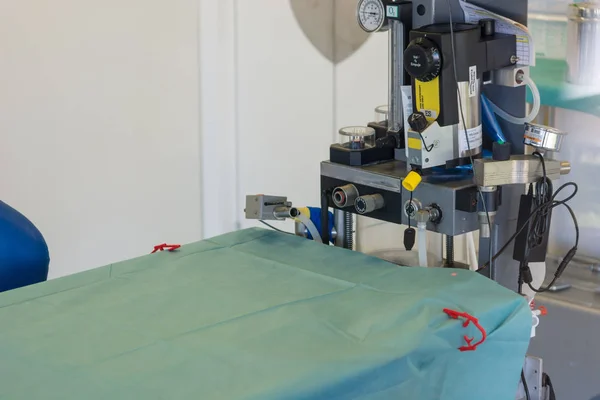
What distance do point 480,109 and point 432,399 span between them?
544 millimetres

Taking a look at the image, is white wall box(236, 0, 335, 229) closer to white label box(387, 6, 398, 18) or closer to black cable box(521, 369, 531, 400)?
white label box(387, 6, 398, 18)

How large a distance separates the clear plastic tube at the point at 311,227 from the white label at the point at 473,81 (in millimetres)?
382

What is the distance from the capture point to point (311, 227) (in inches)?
62.5

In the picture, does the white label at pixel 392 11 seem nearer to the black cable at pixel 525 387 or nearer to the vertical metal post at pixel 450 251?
the vertical metal post at pixel 450 251

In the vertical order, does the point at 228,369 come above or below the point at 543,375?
above

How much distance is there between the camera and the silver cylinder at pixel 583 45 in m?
2.14

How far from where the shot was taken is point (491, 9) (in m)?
1.48

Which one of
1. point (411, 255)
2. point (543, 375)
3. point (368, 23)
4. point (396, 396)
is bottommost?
point (543, 375)

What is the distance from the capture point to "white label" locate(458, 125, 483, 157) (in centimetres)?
145

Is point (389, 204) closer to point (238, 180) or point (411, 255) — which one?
point (411, 255)

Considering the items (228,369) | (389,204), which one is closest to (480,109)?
(389,204)

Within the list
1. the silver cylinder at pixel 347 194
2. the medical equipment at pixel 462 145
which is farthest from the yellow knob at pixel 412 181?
the silver cylinder at pixel 347 194

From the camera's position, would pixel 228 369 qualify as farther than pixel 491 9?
No

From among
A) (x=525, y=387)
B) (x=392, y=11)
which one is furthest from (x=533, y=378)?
(x=392, y=11)
